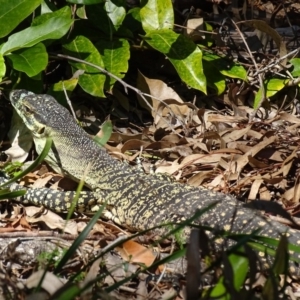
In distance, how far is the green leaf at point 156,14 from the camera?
24.6 feet

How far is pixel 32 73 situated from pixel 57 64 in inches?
46.7

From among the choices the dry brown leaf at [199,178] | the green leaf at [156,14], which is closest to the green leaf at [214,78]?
the green leaf at [156,14]

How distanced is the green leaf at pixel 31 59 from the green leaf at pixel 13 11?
259 millimetres

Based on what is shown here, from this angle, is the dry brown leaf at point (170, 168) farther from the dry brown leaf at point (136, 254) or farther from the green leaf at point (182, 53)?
the dry brown leaf at point (136, 254)

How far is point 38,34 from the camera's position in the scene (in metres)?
6.51

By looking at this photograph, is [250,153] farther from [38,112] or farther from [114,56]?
[38,112]

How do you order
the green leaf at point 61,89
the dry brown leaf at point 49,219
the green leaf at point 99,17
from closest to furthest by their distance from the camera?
the dry brown leaf at point 49,219
the green leaf at point 61,89
the green leaf at point 99,17

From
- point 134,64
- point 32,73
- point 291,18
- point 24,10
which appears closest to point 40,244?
point 32,73

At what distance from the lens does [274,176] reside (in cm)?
663

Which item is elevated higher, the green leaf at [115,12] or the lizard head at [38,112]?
the green leaf at [115,12]

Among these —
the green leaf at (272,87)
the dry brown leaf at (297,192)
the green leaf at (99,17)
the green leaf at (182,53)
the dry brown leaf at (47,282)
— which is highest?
the green leaf at (99,17)

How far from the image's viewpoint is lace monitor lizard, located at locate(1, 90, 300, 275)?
223 inches

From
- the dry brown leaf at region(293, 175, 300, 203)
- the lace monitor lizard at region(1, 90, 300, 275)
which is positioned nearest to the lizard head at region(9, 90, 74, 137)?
the lace monitor lizard at region(1, 90, 300, 275)

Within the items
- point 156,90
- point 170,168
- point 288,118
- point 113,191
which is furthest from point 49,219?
point 288,118
